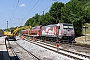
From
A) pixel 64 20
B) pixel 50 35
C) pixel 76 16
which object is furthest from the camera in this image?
pixel 64 20

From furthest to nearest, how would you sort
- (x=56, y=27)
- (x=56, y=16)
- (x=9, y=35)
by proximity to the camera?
1. (x=56, y=16)
2. (x=9, y=35)
3. (x=56, y=27)

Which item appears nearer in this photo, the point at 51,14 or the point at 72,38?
the point at 72,38

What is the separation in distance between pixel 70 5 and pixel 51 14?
23100 mm

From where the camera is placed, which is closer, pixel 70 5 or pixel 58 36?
pixel 58 36

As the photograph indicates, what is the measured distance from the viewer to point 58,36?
39.2 metres

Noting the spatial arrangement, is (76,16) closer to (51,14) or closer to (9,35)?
(9,35)

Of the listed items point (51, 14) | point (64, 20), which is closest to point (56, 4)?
point (51, 14)

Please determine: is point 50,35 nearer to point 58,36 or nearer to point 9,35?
point 58,36

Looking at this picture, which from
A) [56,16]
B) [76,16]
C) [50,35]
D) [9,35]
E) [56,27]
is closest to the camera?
[56,27]

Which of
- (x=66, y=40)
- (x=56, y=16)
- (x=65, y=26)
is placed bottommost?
(x=66, y=40)

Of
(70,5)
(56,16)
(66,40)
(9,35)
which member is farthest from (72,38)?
(56,16)

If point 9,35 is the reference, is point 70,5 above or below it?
above

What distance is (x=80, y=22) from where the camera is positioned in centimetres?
6003

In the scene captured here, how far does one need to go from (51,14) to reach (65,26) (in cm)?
4718
